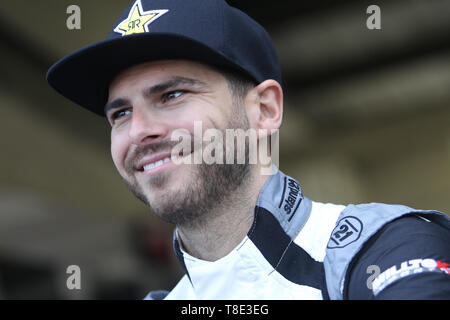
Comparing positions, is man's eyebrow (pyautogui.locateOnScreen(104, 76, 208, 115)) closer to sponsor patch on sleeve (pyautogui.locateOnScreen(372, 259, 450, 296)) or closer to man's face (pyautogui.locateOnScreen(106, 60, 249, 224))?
man's face (pyautogui.locateOnScreen(106, 60, 249, 224))

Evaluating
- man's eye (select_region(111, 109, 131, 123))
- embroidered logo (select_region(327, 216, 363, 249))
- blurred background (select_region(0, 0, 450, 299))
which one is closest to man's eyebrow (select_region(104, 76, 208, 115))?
man's eye (select_region(111, 109, 131, 123))

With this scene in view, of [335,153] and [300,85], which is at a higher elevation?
[300,85]

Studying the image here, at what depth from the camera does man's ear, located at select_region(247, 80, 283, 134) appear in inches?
56.4

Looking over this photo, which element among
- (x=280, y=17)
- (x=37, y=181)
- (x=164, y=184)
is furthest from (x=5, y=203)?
(x=164, y=184)

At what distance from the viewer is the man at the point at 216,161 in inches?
46.6

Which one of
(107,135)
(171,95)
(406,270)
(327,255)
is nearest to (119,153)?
(171,95)

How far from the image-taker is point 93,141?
7004 millimetres

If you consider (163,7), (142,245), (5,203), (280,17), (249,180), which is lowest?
(142,245)

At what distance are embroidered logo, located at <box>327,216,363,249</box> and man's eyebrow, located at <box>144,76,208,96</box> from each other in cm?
47

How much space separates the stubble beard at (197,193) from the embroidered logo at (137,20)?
316 millimetres

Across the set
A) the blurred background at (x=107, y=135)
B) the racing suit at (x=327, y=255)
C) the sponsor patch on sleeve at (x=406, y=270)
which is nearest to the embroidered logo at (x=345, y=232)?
the racing suit at (x=327, y=255)

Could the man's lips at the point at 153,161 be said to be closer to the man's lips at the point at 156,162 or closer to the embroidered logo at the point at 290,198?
the man's lips at the point at 156,162

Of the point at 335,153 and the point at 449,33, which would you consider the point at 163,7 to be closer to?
the point at 449,33
